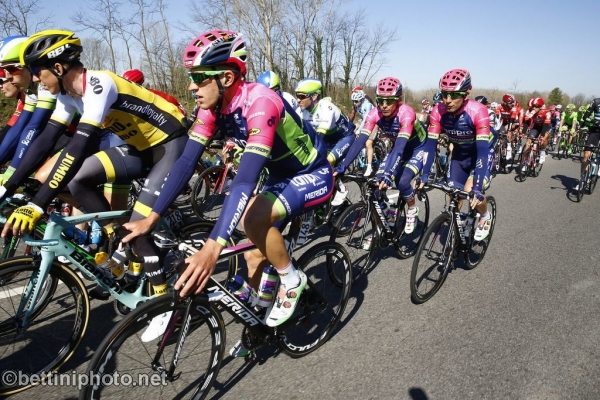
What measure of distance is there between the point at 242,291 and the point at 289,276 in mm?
350

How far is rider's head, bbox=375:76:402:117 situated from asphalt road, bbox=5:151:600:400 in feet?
6.86

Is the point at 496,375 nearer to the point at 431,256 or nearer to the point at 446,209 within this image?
the point at 431,256

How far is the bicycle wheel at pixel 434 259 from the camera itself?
3.85 metres

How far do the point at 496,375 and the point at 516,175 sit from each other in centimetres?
985

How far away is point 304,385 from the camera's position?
2680mm

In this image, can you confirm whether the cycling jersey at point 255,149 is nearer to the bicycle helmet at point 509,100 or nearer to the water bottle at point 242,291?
the water bottle at point 242,291

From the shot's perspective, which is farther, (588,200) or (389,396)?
(588,200)

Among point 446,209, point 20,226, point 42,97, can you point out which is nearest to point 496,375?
point 446,209

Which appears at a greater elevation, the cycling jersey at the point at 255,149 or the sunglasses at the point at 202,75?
the sunglasses at the point at 202,75

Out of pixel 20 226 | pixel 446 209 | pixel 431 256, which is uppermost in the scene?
pixel 20 226

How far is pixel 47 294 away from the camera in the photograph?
10.4 ft

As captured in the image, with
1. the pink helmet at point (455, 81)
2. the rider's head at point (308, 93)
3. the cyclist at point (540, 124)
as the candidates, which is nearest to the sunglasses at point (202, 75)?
the pink helmet at point (455, 81)

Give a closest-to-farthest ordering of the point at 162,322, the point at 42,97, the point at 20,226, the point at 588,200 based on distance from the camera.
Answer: the point at 162,322, the point at 20,226, the point at 42,97, the point at 588,200

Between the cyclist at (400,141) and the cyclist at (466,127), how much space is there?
0.29m
